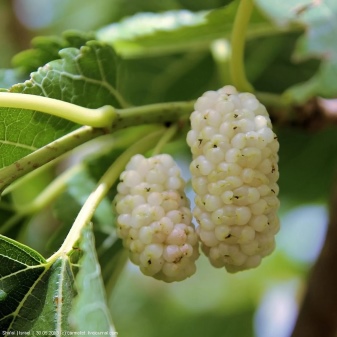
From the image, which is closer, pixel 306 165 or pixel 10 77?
pixel 10 77

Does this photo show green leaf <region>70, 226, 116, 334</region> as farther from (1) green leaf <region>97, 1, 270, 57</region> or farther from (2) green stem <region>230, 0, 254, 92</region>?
(1) green leaf <region>97, 1, 270, 57</region>

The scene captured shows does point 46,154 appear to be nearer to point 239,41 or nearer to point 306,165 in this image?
point 239,41

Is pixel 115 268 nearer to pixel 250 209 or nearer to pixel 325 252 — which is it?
pixel 250 209

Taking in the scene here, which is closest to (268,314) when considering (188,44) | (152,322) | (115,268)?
(152,322)

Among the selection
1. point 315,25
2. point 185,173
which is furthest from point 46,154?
point 185,173

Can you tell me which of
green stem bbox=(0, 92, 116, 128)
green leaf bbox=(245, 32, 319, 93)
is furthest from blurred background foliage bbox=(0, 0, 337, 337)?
green stem bbox=(0, 92, 116, 128)

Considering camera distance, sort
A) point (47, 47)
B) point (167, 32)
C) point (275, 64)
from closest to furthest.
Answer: point (47, 47)
point (167, 32)
point (275, 64)
